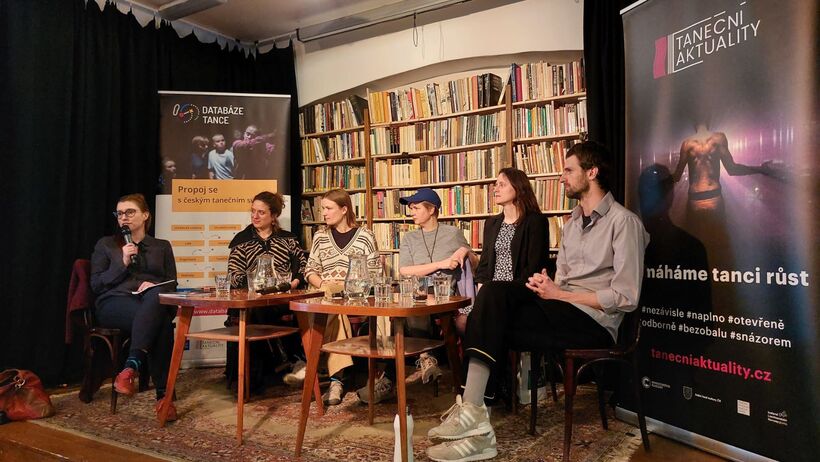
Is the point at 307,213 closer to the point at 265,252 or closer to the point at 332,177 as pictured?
the point at 332,177

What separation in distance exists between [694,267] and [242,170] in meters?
3.47

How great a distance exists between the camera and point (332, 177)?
17.4 feet

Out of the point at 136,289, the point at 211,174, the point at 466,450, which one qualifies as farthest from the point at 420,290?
the point at 211,174

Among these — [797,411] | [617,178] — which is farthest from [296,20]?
[797,411]

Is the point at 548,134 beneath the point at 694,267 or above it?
above

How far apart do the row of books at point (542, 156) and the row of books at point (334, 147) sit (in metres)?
1.55

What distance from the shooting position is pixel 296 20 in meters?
5.15

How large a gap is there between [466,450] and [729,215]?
1.42 meters

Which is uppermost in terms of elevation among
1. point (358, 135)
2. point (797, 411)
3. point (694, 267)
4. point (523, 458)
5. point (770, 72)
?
point (358, 135)

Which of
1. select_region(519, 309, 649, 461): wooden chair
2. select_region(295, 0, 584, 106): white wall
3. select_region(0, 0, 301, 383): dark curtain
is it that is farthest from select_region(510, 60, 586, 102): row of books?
select_region(0, 0, 301, 383): dark curtain

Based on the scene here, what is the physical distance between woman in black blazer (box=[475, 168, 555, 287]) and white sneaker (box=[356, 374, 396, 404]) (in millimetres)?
808

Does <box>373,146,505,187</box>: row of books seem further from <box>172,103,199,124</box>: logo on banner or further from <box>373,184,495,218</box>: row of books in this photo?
<box>172,103,199,124</box>: logo on banner

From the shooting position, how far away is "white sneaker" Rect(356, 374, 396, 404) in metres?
3.09

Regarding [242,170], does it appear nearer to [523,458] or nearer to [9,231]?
[9,231]
